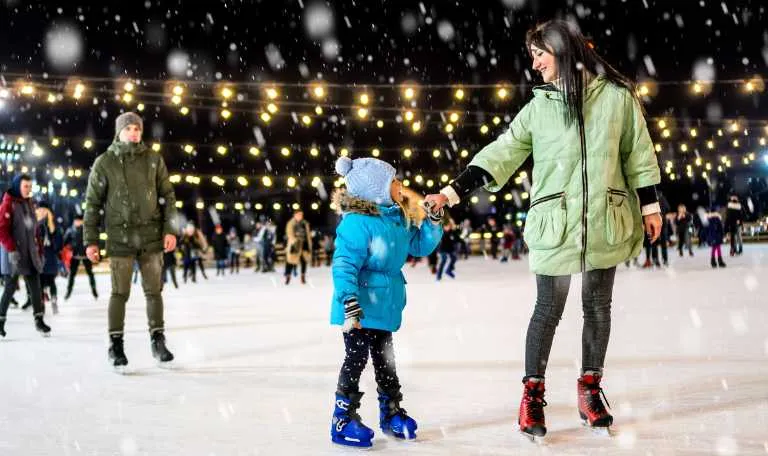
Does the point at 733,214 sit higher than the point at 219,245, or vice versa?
the point at 733,214

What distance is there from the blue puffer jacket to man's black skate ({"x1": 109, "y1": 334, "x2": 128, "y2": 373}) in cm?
229

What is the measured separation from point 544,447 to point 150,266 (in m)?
2.95

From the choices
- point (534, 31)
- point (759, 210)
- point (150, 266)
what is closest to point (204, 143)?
point (150, 266)

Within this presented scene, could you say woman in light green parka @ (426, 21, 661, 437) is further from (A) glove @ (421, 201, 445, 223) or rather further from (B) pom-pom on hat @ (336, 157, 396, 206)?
(B) pom-pom on hat @ (336, 157, 396, 206)

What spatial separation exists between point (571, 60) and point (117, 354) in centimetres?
322

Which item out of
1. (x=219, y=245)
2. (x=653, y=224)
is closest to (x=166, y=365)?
(x=653, y=224)

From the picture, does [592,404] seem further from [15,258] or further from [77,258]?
[77,258]

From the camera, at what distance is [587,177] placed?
2863mm

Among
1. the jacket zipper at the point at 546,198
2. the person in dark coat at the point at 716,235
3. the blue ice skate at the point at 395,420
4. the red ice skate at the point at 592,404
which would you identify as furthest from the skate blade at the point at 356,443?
the person in dark coat at the point at 716,235

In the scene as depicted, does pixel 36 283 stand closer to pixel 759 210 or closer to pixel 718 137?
pixel 759 210

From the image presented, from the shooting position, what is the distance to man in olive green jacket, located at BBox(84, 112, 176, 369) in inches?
190

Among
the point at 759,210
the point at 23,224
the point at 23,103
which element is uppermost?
the point at 23,103

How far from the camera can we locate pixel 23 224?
6.88 metres

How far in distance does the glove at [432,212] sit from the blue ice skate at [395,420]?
67cm
